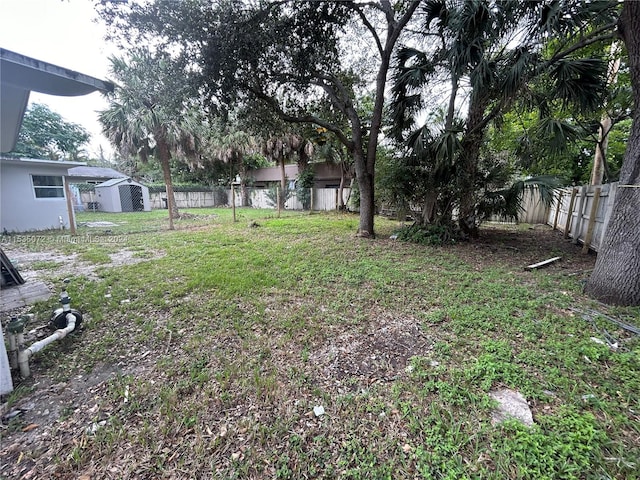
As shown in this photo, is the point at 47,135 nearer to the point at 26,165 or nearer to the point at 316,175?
the point at 26,165

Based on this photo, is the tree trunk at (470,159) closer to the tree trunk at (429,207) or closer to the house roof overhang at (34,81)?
the tree trunk at (429,207)

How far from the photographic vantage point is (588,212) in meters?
5.41

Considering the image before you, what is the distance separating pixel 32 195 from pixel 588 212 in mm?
A: 15409

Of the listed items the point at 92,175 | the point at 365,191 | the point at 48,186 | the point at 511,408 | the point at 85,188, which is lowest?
the point at 511,408

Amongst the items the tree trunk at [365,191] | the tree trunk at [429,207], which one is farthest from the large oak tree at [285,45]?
the tree trunk at [429,207]

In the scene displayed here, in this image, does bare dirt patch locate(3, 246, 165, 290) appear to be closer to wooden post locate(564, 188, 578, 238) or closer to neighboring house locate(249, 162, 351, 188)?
wooden post locate(564, 188, 578, 238)

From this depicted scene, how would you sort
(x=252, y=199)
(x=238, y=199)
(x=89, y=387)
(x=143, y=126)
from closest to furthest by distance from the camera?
(x=89, y=387)
(x=143, y=126)
(x=252, y=199)
(x=238, y=199)

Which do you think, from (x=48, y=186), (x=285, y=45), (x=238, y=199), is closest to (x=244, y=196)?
(x=238, y=199)

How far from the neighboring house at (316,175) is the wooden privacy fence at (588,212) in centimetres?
885

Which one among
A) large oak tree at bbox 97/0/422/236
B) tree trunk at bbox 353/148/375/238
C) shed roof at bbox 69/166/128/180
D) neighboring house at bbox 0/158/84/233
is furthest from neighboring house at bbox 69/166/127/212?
tree trunk at bbox 353/148/375/238

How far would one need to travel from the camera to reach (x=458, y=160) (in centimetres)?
587

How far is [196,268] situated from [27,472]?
3389 millimetres

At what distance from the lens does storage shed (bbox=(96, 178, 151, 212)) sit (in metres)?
15.1

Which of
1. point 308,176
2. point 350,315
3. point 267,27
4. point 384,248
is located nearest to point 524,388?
point 350,315
